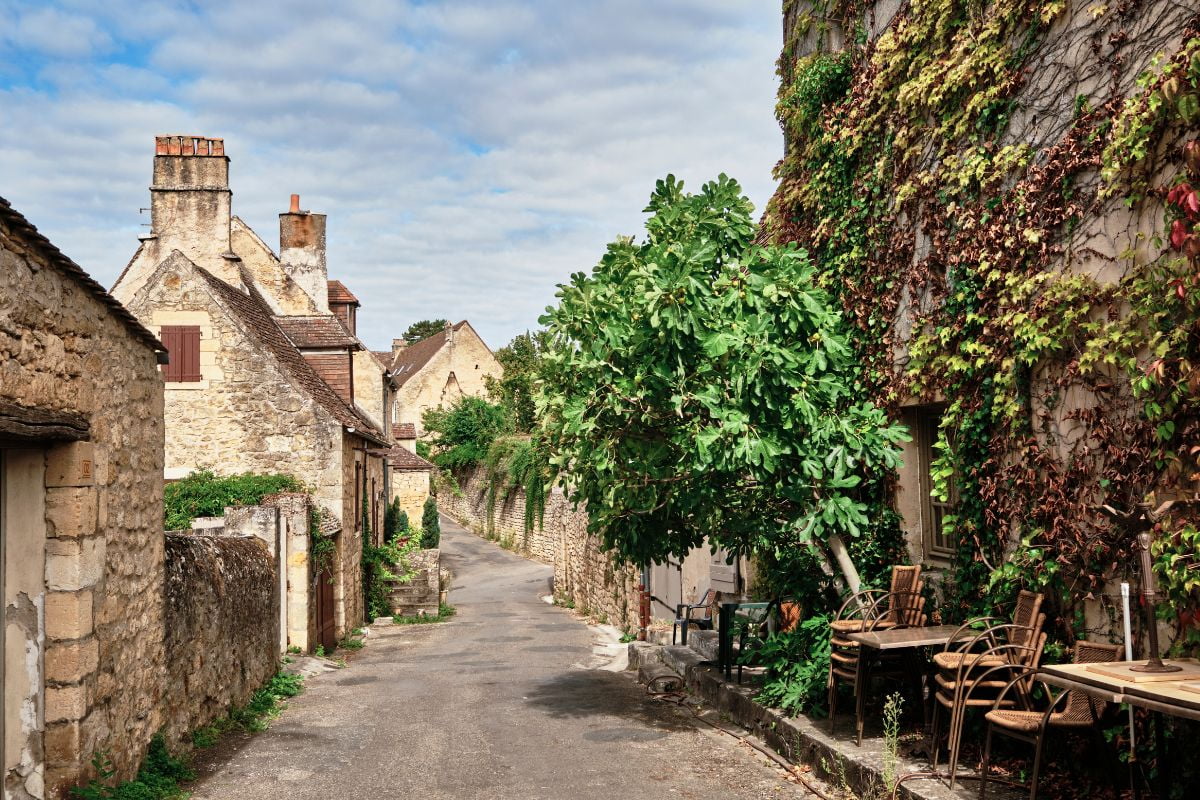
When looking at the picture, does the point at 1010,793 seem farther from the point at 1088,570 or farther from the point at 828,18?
the point at 828,18

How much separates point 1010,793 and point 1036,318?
2.89 meters

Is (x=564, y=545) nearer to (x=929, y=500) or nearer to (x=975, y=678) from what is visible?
(x=929, y=500)

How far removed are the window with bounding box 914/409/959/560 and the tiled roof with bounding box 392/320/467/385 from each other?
44088 mm

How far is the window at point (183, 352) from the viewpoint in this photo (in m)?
15.9

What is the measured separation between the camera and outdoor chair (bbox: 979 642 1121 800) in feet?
16.5

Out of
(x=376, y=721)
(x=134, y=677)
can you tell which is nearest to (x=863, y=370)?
(x=376, y=721)

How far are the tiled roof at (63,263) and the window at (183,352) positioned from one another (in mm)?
9667

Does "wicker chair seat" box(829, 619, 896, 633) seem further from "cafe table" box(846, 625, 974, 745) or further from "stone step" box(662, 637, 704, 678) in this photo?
"stone step" box(662, 637, 704, 678)

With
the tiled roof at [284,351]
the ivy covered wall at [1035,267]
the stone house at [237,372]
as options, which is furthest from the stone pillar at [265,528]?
the ivy covered wall at [1035,267]

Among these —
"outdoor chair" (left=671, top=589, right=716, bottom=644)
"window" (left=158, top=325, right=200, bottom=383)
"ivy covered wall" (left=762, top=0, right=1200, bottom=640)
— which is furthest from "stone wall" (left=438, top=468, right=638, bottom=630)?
"window" (left=158, top=325, right=200, bottom=383)

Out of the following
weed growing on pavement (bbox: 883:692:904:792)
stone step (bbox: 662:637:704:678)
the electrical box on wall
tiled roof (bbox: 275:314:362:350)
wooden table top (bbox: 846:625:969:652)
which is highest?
tiled roof (bbox: 275:314:362:350)

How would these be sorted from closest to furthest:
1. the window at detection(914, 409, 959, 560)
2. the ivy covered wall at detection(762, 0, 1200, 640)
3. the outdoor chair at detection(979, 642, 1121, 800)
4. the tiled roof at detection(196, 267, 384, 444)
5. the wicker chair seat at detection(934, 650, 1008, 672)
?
the outdoor chair at detection(979, 642, 1121, 800) → the ivy covered wall at detection(762, 0, 1200, 640) → the wicker chair seat at detection(934, 650, 1008, 672) → the window at detection(914, 409, 959, 560) → the tiled roof at detection(196, 267, 384, 444)

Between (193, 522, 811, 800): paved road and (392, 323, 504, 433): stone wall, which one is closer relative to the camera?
(193, 522, 811, 800): paved road

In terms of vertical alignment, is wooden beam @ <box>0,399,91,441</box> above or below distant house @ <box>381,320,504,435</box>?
below
